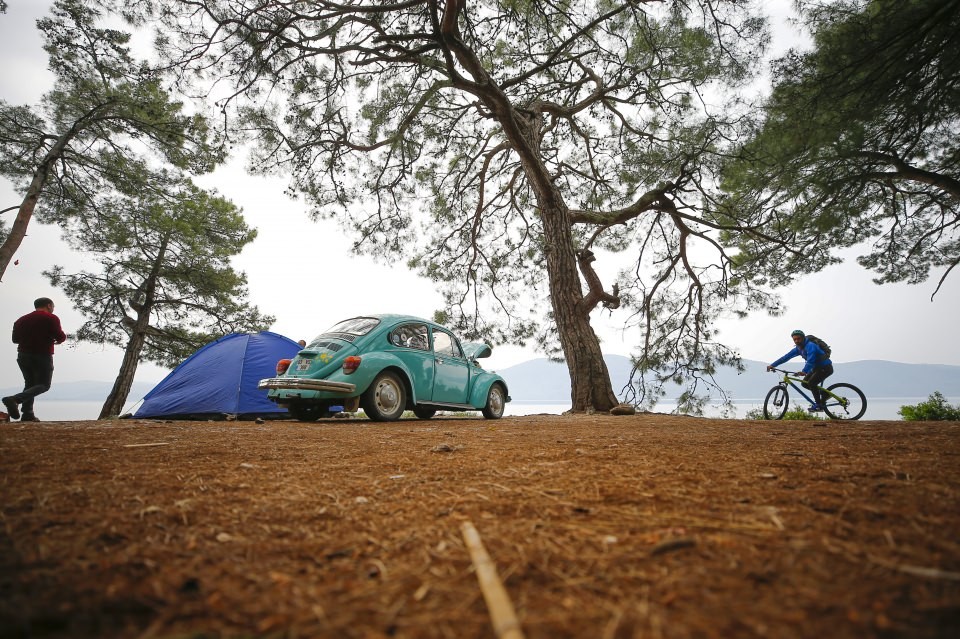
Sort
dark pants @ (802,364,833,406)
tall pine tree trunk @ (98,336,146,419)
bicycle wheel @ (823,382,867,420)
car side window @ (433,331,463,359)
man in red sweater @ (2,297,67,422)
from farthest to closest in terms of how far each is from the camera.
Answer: tall pine tree trunk @ (98,336,146,419) → dark pants @ (802,364,833,406) → bicycle wheel @ (823,382,867,420) → car side window @ (433,331,463,359) → man in red sweater @ (2,297,67,422)


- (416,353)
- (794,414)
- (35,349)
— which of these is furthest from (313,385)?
(794,414)

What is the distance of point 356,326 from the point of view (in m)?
6.17

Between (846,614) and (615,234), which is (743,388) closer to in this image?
(615,234)

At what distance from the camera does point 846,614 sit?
26.3 inches

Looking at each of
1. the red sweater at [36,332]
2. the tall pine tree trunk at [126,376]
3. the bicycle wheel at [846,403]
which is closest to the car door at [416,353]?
the red sweater at [36,332]

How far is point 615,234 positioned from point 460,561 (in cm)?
1104

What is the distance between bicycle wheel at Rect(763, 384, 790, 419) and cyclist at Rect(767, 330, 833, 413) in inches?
22.6

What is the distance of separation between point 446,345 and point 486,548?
5865mm

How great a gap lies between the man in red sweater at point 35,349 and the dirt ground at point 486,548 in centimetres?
568

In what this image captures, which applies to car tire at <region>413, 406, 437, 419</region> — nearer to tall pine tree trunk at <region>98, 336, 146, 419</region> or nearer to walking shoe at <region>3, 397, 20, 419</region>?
walking shoe at <region>3, 397, 20, 419</region>

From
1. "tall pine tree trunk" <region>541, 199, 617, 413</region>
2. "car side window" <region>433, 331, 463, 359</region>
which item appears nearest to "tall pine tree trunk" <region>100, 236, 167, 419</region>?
"car side window" <region>433, 331, 463, 359</region>

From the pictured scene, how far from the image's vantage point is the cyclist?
7.60 m

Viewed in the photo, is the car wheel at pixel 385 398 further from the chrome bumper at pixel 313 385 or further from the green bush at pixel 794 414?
the green bush at pixel 794 414

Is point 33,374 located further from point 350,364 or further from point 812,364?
point 812,364
